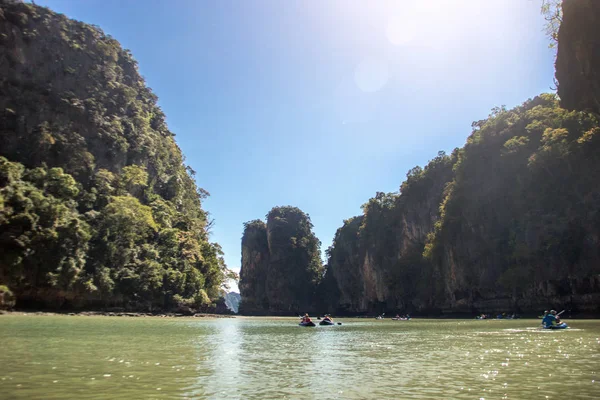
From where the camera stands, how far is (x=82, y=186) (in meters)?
57.8

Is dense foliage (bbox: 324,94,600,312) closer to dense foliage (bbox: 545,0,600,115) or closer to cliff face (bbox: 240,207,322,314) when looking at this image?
dense foliage (bbox: 545,0,600,115)

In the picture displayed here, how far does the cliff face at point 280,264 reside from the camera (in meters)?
135

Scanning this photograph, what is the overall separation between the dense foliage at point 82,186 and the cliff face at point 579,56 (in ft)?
157

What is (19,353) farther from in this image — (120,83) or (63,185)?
(120,83)

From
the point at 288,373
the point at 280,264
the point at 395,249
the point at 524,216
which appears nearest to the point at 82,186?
the point at 288,373

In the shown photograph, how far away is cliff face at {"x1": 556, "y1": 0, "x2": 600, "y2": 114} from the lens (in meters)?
22.2

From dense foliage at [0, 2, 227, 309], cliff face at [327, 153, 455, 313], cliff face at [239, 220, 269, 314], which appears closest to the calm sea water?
dense foliage at [0, 2, 227, 309]

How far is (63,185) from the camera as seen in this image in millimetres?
49219

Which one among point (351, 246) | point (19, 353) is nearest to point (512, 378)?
point (19, 353)

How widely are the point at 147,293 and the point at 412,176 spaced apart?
6471 cm

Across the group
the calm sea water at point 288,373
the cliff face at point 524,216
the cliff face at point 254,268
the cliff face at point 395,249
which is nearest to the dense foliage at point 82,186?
the calm sea water at point 288,373

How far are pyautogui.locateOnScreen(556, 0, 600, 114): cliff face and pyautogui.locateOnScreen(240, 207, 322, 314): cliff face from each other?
11276cm

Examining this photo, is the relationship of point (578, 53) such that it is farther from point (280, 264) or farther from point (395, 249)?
point (280, 264)

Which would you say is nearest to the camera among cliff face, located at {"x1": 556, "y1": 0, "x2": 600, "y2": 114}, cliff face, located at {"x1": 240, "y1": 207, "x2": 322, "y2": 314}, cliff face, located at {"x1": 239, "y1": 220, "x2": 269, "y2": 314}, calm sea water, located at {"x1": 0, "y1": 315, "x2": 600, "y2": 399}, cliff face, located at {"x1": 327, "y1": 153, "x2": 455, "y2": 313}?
calm sea water, located at {"x1": 0, "y1": 315, "x2": 600, "y2": 399}
